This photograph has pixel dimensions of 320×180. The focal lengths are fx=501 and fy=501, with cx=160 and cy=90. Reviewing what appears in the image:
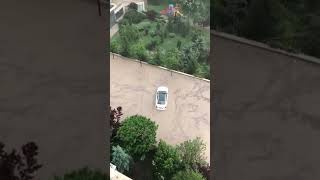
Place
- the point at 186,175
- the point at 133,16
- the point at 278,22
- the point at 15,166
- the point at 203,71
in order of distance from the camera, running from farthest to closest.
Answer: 1. the point at 186,175
2. the point at 133,16
3. the point at 203,71
4. the point at 278,22
5. the point at 15,166

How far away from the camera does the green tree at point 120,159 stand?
12.1ft

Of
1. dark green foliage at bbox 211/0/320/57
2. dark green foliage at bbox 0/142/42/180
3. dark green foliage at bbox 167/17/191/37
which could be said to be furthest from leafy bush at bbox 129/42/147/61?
dark green foliage at bbox 0/142/42/180

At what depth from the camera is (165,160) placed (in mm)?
3697

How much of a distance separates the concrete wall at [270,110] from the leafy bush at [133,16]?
2.36 feet

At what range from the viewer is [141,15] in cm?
381

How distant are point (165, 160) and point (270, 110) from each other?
33.9 inches

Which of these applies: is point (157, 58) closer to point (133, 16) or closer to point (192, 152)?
point (133, 16)

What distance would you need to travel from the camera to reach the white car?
3741 millimetres

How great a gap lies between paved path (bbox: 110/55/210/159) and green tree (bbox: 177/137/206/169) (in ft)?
0.15

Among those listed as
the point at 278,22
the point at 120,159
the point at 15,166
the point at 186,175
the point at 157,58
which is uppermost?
the point at 278,22

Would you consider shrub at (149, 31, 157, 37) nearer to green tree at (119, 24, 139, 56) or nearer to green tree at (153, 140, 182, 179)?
green tree at (119, 24, 139, 56)

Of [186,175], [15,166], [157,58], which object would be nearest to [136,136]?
[186,175]

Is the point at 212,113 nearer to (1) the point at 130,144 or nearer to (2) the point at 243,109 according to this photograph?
(2) the point at 243,109

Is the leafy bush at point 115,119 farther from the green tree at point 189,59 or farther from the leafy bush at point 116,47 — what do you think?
the green tree at point 189,59
